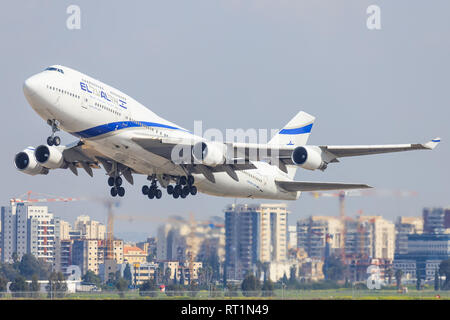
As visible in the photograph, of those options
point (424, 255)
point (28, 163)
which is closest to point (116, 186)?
point (28, 163)

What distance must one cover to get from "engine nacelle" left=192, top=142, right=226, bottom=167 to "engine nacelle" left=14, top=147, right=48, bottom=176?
1070cm

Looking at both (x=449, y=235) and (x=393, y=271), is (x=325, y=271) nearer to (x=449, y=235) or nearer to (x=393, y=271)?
(x=393, y=271)

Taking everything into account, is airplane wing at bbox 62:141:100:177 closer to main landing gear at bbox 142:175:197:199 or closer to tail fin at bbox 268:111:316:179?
main landing gear at bbox 142:175:197:199

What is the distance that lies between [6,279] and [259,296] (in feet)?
68.5

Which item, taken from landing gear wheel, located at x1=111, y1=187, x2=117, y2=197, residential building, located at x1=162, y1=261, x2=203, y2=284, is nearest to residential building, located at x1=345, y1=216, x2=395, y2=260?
residential building, located at x1=162, y1=261, x2=203, y2=284

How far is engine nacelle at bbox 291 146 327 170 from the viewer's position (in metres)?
47.1

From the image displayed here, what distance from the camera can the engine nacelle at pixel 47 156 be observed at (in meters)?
51.8

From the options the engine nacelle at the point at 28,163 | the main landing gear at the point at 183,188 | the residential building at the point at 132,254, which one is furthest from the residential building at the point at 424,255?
the engine nacelle at the point at 28,163

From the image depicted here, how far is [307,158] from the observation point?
47.1m

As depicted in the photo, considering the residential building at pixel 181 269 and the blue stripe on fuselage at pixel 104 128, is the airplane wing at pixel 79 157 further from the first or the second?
the residential building at pixel 181 269

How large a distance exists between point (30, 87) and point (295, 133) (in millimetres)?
23605
